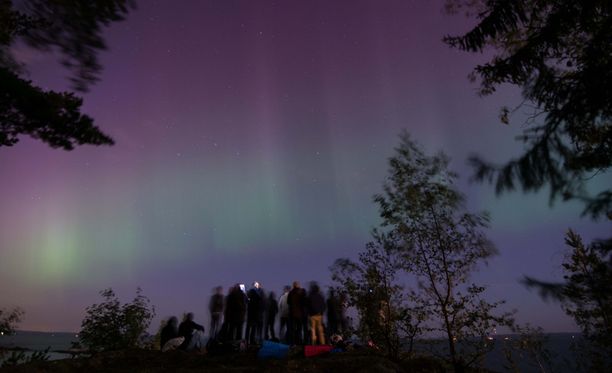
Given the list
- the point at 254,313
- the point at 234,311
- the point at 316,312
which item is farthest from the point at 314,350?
the point at 254,313

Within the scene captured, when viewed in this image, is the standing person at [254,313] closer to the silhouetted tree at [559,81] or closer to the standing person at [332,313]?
the standing person at [332,313]

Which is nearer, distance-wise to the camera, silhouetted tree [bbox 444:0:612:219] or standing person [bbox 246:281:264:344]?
silhouetted tree [bbox 444:0:612:219]

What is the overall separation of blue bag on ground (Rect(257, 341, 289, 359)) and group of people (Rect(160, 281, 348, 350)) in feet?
6.70

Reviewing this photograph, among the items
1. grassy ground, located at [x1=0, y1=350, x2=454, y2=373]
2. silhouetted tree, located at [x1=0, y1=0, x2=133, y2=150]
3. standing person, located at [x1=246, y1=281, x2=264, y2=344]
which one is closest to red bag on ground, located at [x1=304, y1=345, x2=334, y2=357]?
grassy ground, located at [x1=0, y1=350, x2=454, y2=373]

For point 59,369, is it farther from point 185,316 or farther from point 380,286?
point 380,286

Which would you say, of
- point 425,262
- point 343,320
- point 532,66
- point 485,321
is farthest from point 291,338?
point 532,66

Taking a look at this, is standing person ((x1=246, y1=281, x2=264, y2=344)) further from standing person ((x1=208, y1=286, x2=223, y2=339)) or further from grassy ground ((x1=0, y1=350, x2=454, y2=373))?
grassy ground ((x1=0, y1=350, x2=454, y2=373))

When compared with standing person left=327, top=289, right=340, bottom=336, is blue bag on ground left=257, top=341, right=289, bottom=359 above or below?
below

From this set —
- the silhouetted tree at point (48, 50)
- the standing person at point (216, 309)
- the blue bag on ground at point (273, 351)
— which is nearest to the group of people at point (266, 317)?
the standing person at point (216, 309)

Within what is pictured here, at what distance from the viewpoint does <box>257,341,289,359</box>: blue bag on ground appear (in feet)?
33.4

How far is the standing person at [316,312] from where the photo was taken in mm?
12547

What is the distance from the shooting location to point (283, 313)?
13.3 m

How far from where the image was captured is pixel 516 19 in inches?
173

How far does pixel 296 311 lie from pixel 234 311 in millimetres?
2231
